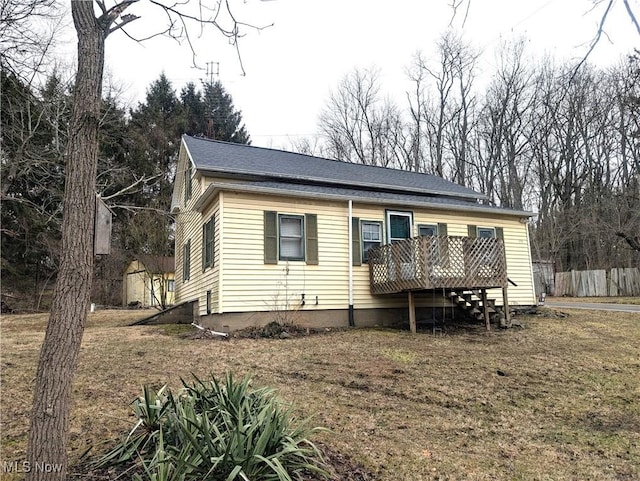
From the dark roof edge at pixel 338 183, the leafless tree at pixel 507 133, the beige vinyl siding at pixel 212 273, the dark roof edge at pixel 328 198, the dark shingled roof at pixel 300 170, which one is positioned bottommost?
the beige vinyl siding at pixel 212 273

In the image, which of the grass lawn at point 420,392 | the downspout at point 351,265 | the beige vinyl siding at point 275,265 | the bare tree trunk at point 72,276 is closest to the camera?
the bare tree trunk at point 72,276

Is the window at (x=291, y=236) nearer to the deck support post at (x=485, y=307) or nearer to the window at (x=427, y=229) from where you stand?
the window at (x=427, y=229)

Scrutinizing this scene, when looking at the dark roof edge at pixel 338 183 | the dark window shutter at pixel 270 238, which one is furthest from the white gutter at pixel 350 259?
the dark window shutter at pixel 270 238

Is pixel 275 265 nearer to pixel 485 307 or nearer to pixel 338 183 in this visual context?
pixel 338 183

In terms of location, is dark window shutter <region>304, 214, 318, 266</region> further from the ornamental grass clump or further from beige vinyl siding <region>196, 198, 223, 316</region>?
the ornamental grass clump

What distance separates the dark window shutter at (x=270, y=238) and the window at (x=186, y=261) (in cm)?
456

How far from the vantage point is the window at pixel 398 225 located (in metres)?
12.3

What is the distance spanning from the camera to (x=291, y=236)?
11102 mm

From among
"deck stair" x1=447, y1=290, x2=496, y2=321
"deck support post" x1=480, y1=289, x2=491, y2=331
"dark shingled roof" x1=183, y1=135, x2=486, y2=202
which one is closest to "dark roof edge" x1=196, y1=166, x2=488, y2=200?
"dark shingled roof" x1=183, y1=135, x2=486, y2=202

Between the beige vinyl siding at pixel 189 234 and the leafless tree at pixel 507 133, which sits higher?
the leafless tree at pixel 507 133

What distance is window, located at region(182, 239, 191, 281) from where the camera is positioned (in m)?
14.4

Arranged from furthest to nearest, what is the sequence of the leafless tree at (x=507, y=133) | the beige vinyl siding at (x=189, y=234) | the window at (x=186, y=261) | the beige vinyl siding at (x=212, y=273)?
the leafless tree at (x=507, y=133) → the window at (x=186, y=261) → the beige vinyl siding at (x=189, y=234) → the beige vinyl siding at (x=212, y=273)

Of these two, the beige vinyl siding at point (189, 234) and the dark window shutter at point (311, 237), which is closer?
the dark window shutter at point (311, 237)

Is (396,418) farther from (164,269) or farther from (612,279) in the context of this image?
(612,279)
